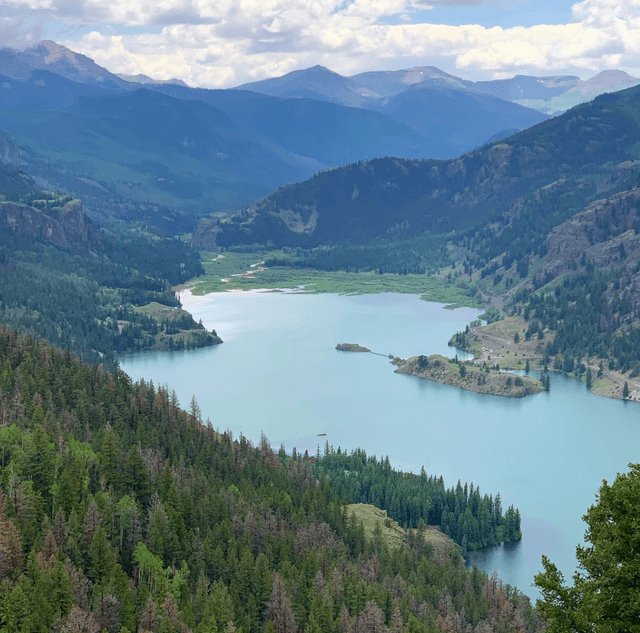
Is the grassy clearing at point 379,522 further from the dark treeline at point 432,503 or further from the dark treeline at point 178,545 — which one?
the dark treeline at point 432,503

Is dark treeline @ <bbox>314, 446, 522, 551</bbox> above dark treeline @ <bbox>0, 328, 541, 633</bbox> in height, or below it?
below

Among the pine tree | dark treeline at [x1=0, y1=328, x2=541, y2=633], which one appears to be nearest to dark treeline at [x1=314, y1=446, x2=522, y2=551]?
dark treeline at [x1=0, y1=328, x2=541, y2=633]

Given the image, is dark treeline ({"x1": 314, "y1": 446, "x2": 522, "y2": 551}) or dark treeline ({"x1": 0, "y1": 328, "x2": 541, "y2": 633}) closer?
dark treeline ({"x1": 0, "y1": 328, "x2": 541, "y2": 633})

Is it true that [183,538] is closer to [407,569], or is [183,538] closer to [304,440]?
[407,569]

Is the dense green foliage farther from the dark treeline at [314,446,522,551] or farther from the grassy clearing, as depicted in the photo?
the dark treeline at [314,446,522,551]

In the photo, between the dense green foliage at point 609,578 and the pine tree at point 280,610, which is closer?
the dense green foliage at point 609,578

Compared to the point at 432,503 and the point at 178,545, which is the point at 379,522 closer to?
the point at 432,503

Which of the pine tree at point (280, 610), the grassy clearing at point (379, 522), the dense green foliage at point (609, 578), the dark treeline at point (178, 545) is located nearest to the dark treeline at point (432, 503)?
the grassy clearing at point (379, 522)
